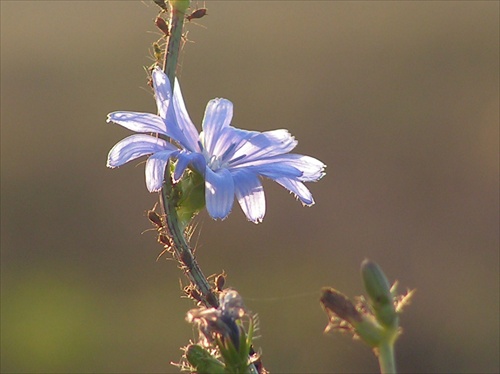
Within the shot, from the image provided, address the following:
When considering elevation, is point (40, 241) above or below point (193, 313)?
above

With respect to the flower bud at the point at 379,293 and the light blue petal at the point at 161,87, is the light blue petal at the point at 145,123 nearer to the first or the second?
the light blue petal at the point at 161,87

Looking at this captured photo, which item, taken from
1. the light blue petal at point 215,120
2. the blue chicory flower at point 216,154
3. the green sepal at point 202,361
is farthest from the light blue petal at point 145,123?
the green sepal at point 202,361

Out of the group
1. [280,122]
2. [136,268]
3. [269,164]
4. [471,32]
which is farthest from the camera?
[471,32]

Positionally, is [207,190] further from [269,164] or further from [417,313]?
[417,313]

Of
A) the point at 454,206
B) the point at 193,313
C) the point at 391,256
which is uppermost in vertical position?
the point at 454,206

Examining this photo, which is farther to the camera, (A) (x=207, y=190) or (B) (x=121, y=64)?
(B) (x=121, y=64)

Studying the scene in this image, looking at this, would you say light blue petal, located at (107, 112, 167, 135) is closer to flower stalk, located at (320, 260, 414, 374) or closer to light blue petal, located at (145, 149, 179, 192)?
light blue petal, located at (145, 149, 179, 192)

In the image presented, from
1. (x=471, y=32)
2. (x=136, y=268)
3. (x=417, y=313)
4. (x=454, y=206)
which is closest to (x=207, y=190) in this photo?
(x=417, y=313)
